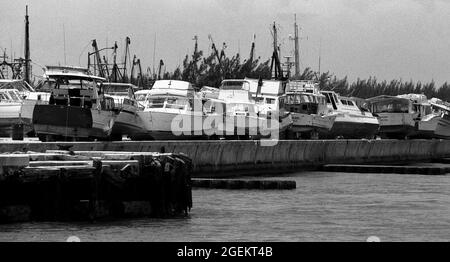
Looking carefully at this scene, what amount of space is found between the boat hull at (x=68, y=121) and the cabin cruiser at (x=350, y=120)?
2593 cm

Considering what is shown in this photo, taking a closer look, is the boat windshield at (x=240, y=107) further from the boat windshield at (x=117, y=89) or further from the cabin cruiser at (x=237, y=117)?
the boat windshield at (x=117, y=89)

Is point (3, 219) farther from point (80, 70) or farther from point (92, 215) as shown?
point (80, 70)

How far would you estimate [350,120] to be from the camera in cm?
7231

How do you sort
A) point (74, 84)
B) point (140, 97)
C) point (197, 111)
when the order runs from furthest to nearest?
point (140, 97), point (197, 111), point (74, 84)

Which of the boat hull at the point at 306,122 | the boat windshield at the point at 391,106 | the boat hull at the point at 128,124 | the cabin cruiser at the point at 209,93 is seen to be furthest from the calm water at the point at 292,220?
the boat windshield at the point at 391,106

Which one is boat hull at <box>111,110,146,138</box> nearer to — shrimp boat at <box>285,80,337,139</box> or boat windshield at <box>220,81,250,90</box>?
boat windshield at <box>220,81,250,90</box>

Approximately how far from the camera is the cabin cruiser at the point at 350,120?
71.3 meters

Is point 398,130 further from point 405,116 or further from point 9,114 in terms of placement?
point 9,114

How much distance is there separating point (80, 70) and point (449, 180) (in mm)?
15995

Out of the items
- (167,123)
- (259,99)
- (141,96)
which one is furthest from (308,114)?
(167,123)

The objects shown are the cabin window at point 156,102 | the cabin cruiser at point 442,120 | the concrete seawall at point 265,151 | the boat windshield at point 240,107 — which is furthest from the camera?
the cabin cruiser at point 442,120

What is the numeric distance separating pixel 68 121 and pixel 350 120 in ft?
97.8

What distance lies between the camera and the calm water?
89.5 feet
